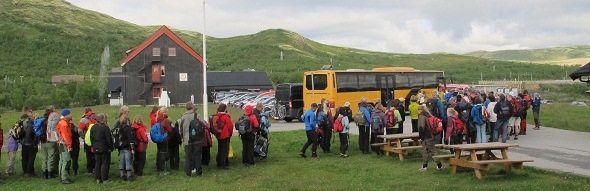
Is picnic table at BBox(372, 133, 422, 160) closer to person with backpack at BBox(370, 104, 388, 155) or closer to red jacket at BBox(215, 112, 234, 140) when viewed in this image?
person with backpack at BBox(370, 104, 388, 155)

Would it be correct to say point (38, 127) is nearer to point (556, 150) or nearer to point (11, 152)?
point (11, 152)

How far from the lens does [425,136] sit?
13.5 m

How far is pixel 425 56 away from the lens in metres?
188

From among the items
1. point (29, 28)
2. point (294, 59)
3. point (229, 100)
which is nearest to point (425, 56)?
point (294, 59)

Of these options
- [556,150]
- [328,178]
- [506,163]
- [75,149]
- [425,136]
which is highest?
[425,136]

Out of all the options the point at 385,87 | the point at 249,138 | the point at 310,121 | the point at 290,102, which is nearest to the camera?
the point at 249,138

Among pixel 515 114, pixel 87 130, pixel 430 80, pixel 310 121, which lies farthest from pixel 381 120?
pixel 430 80

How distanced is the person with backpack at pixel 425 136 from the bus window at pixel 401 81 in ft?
68.5

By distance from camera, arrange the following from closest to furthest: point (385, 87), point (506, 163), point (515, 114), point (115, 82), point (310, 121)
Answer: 1. point (506, 163)
2. point (310, 121)
3. point (515, 114)
4. point (385, 87)
5. point (115, 82)

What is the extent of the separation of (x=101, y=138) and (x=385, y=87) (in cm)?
2239

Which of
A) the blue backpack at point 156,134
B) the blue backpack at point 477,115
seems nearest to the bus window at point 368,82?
the blue backpack at point 477,115

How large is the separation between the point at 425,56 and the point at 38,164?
588 feet

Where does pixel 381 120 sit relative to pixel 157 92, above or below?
below

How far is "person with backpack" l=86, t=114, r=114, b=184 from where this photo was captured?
534 inches
